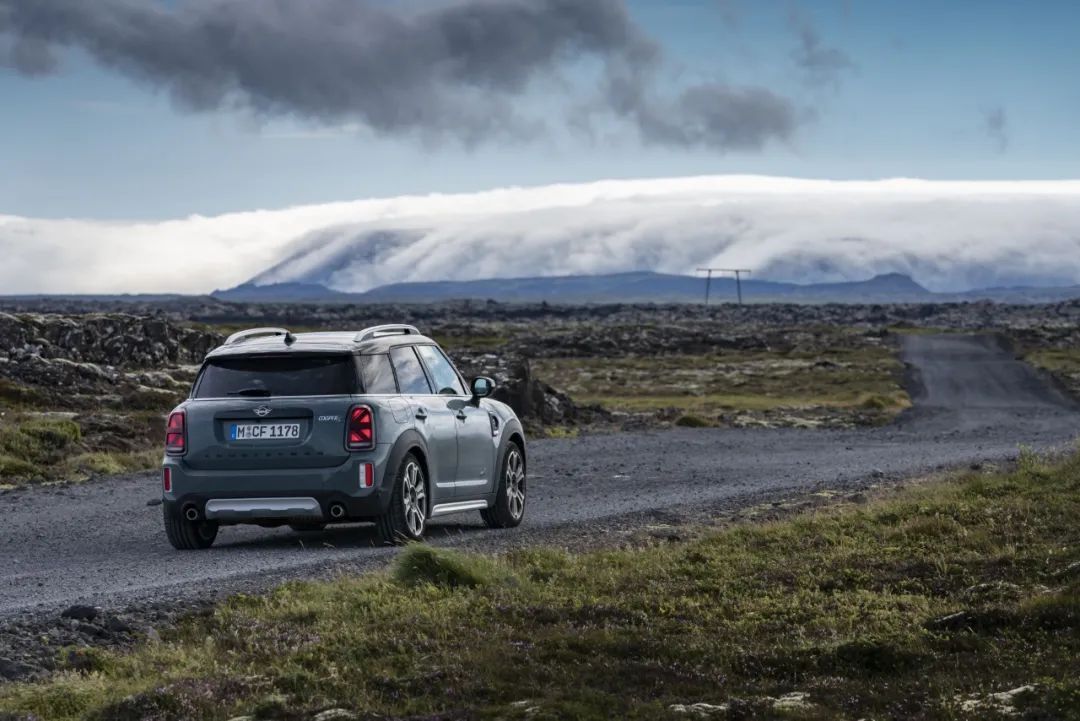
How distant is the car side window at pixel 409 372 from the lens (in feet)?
49.5

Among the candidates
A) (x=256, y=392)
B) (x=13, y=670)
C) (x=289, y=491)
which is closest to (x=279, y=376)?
(x=256, y=392)

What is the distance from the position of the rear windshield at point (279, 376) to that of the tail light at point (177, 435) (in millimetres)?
306

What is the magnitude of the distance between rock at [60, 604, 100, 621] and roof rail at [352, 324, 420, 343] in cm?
491

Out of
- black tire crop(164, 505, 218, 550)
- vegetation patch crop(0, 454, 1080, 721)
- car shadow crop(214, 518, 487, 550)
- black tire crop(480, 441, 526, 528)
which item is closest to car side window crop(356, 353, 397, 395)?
car shadow crop(214, 518, 487, 550)

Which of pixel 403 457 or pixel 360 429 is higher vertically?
pixel 360 429

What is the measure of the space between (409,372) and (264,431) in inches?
69.7

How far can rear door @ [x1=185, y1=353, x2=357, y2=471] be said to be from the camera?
14.1 meters

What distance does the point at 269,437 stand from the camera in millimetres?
14188

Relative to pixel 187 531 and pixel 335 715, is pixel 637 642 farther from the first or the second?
pixel 187 531

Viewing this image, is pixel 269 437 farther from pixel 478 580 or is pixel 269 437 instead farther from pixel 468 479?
pixel 478 580

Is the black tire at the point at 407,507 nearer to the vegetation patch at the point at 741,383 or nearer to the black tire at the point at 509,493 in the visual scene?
the black tire at the point at 509,493

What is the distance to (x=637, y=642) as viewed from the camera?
9.05 meters

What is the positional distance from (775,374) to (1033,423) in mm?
33868

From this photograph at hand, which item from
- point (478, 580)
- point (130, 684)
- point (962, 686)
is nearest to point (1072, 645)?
point (962, 686)
